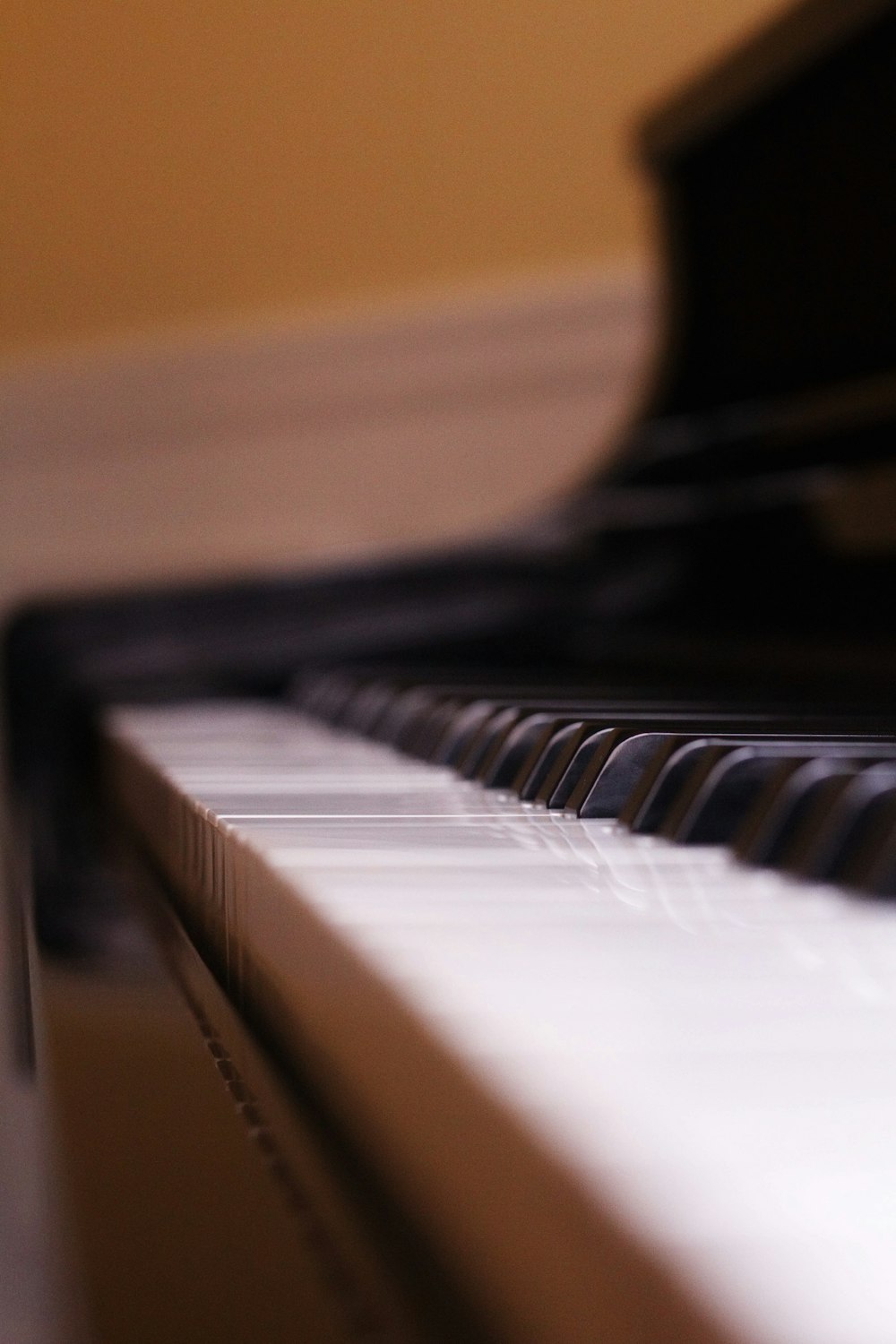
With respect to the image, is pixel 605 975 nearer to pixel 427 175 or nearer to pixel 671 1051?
pixel 671 1051

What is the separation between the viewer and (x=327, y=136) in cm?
238

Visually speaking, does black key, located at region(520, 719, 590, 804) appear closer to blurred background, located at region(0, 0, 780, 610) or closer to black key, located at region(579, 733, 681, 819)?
black key, located at region(579, 733, 681, 819)

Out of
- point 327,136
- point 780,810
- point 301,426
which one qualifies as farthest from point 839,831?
point 327,136

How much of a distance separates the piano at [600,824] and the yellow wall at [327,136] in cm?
83

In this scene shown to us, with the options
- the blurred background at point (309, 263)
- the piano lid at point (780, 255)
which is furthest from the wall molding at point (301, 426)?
the piano lid at point (780, 255)

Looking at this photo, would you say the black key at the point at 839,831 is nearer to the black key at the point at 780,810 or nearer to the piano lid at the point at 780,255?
the black key at the point at 780,810

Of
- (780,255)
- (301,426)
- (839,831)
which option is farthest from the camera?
(301,426)

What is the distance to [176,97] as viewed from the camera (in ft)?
7.72

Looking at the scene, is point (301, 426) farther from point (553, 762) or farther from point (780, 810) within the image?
point (780, 810)

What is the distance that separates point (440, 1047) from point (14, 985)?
1.42m

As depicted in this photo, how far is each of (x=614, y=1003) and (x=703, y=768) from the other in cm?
22

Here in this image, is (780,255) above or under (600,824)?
above

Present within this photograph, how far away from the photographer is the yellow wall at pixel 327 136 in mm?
2326

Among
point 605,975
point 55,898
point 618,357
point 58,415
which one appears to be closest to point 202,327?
point 58,415
